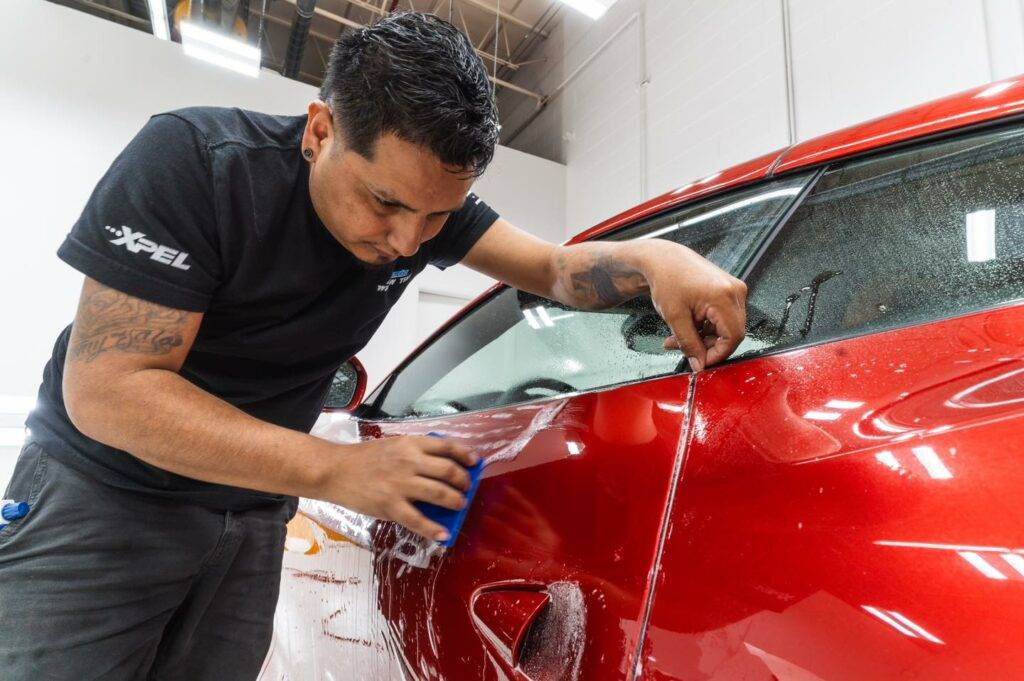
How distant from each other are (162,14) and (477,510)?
5.43m

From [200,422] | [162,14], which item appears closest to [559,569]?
[200,422]

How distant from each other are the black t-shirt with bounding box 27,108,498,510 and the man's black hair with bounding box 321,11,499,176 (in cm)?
17

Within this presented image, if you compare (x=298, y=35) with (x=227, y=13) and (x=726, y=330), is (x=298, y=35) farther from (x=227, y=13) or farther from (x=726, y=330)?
(x=726, y=330)

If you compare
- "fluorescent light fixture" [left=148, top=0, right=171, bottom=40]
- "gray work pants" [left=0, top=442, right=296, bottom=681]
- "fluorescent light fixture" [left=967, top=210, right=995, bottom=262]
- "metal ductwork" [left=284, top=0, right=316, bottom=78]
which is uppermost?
"metal ductwork" [left=284, top=0, right=316, bottom=78]

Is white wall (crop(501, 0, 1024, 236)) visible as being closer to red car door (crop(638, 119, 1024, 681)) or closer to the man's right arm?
red car door (crop(638, 119, 1024, 681))

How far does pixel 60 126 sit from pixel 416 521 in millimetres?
5337

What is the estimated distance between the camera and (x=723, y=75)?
454 centimetres

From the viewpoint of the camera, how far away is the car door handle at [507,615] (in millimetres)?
594

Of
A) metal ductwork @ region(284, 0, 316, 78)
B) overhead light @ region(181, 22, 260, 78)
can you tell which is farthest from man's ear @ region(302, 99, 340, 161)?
metal ductwork @ region(284, 0, 316, 78)

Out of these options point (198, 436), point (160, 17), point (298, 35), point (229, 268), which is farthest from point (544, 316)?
point (298, 35)

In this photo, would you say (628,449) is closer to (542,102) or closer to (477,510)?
(477,510)

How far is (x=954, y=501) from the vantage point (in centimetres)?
42

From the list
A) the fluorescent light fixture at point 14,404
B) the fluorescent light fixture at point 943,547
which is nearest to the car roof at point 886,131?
the fluorescent light fixture at point 943,547

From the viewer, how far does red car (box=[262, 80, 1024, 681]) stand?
413mm
